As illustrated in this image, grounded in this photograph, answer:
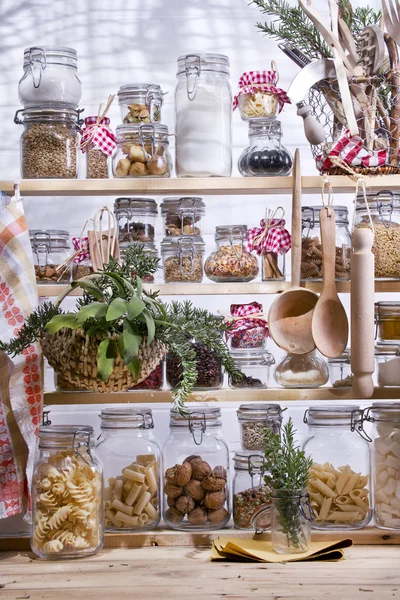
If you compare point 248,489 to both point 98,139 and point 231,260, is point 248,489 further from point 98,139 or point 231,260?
point 98,139

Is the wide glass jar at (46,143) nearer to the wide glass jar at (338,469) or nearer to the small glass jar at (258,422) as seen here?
the small glass jar at (258,422)

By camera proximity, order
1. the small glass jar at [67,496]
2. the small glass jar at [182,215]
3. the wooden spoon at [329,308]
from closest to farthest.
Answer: the small glass jar at [67,496] → the wooden spoon at [329,308] → the small glass jar at [182,215]

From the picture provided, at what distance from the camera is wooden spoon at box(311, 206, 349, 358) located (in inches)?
62.1

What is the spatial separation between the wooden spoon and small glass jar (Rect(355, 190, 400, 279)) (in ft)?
0.32

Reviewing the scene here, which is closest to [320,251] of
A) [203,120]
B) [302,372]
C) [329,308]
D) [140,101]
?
[329,308]

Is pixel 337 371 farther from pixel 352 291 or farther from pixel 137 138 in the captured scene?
pixel 137 138

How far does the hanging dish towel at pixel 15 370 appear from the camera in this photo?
153 cm

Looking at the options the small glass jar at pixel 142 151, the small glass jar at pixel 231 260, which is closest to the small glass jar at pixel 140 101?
the small glass jar at pixel 142 151

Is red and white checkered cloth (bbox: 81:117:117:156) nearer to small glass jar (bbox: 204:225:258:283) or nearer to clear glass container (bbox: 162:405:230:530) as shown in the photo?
small glass jar (bbox: 204:225:258:283)

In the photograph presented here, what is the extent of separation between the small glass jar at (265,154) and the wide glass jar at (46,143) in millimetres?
344

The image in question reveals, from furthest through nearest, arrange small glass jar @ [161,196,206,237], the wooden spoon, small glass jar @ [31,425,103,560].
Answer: small glass jar @ [161,196,206,237], the wooden spoon, small glass jar @ [31,425,103,560]

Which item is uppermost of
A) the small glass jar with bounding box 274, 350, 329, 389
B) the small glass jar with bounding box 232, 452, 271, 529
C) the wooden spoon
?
the wooden spoon

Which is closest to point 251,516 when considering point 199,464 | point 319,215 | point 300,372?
point 199,464

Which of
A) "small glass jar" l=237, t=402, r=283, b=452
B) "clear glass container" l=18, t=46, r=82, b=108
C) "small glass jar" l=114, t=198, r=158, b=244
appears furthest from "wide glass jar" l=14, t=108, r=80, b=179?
"small glass jar" l=237, t=402, r=283, b=452
